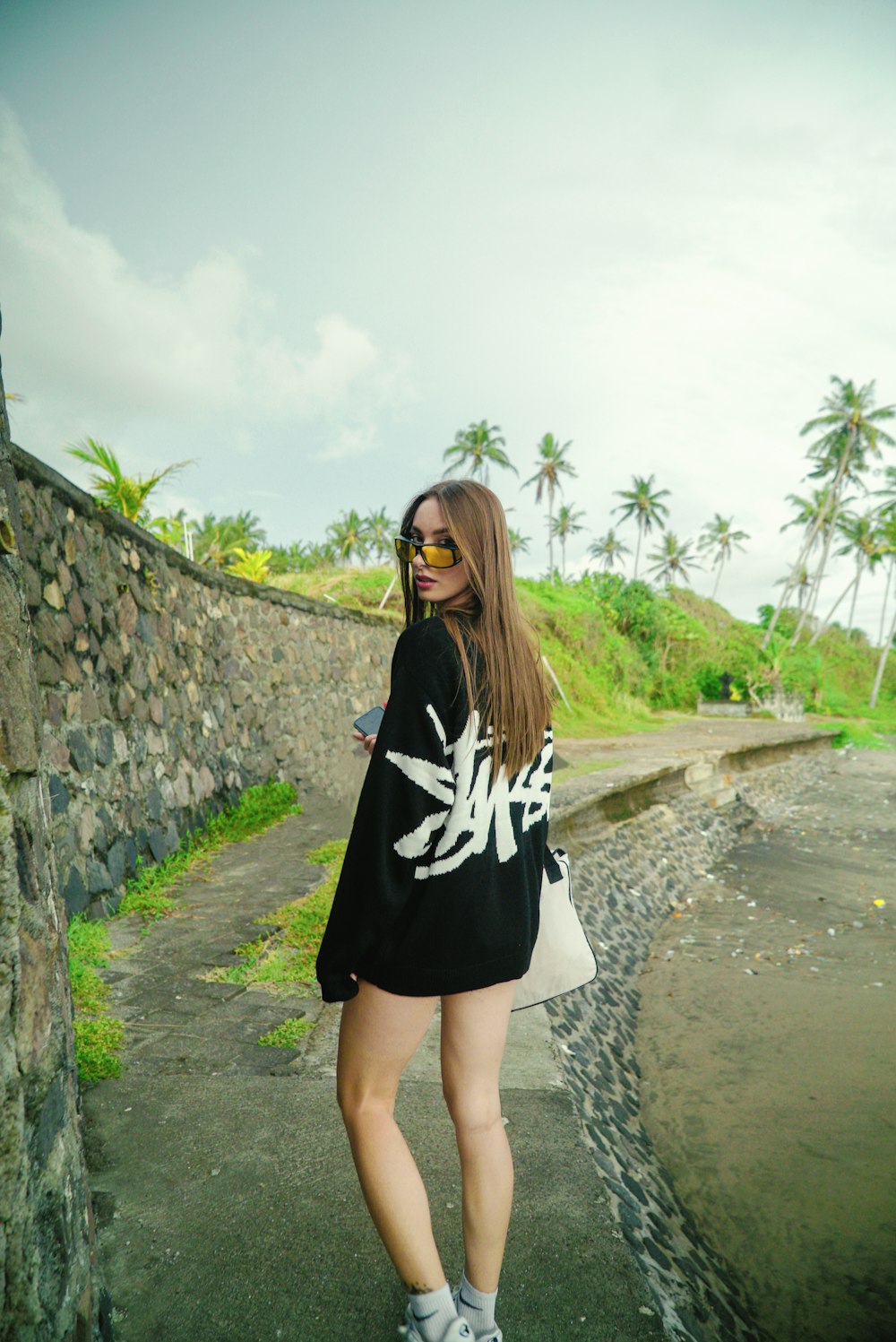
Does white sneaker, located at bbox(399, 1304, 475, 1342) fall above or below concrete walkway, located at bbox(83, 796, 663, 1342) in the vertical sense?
above

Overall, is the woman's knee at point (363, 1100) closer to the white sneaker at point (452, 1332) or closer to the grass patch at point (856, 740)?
the white sneaker at point (452, 1332)

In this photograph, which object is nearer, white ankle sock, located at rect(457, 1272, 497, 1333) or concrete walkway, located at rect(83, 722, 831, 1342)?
white ankle sock, located at rect(457, 1272, 497, 1333)

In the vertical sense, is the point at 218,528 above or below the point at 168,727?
above

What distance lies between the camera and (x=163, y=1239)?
194cm

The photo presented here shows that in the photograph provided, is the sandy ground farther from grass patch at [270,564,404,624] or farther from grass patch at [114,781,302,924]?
grass patch at [270,564,404,624]

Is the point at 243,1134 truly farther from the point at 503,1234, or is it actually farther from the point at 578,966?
the point at 578,966

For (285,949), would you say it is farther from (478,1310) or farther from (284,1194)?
(478,1310)

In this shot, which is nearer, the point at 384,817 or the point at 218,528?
the point at 384,817

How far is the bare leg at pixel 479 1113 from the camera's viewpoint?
1.51 meters

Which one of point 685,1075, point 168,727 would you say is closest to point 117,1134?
point 685,1075

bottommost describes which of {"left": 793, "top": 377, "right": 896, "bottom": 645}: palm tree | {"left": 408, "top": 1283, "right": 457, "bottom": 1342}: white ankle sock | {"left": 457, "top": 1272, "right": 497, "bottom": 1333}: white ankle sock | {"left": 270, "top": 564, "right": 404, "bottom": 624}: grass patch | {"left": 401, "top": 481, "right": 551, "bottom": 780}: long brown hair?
{"left": 457, "top": 1272, "right": 497, "bottom": 1333}: white ankle sock

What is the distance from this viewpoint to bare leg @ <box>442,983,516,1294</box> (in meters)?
1.51

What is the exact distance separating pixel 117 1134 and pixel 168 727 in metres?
4.33

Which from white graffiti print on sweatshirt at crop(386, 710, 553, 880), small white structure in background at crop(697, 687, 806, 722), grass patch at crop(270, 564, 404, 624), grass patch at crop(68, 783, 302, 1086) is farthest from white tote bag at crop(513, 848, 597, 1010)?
small white structure in background at crop(697, 687, 806, 722)
